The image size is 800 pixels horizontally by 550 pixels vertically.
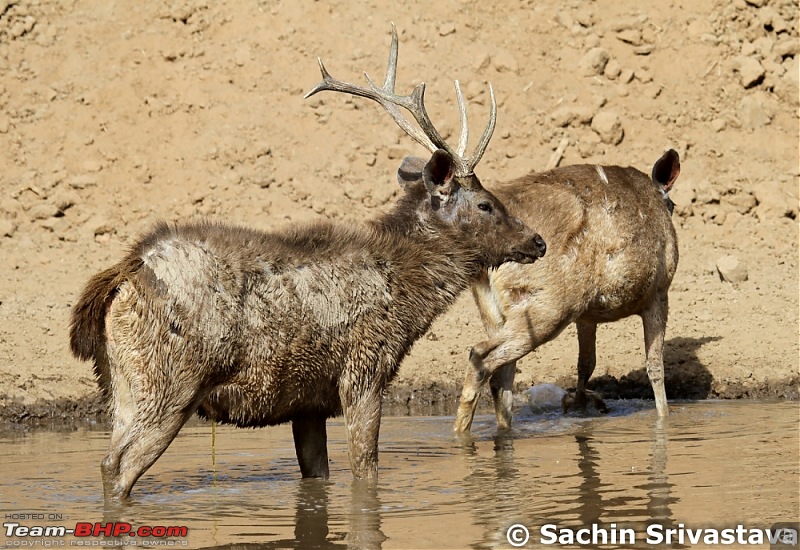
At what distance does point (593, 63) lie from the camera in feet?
68.0

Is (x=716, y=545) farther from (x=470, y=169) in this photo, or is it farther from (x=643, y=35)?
(x=643, y=35)

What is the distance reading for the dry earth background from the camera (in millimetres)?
18344

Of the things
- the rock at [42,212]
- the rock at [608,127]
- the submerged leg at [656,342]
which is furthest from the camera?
the rock at [608,127]

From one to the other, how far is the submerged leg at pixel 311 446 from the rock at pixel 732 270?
859 centimetres

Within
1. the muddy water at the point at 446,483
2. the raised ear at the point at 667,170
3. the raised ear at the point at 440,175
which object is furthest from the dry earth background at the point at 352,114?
the raised ear at the point at 440,175

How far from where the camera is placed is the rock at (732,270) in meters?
17.1

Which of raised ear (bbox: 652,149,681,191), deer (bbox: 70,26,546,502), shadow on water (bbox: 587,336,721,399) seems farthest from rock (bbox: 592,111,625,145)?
deer (bbox: 70,26,546,502)

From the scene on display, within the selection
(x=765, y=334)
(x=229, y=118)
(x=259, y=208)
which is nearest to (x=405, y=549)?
(x=765, y=334)

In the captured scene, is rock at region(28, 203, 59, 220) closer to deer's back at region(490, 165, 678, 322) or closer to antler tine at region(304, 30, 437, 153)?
deer's back at region(490, 165, 678, 322)

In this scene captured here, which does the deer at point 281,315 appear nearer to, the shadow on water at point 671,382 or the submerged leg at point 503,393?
the submerged leg at point 503,393

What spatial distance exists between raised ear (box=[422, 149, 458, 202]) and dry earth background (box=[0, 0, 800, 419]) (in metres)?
6.04

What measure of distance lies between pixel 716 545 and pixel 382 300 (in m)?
2.94

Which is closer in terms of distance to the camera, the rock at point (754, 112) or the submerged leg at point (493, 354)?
the submerged leg at point (493, 354)

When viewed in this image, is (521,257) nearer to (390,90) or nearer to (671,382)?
(390,90)
